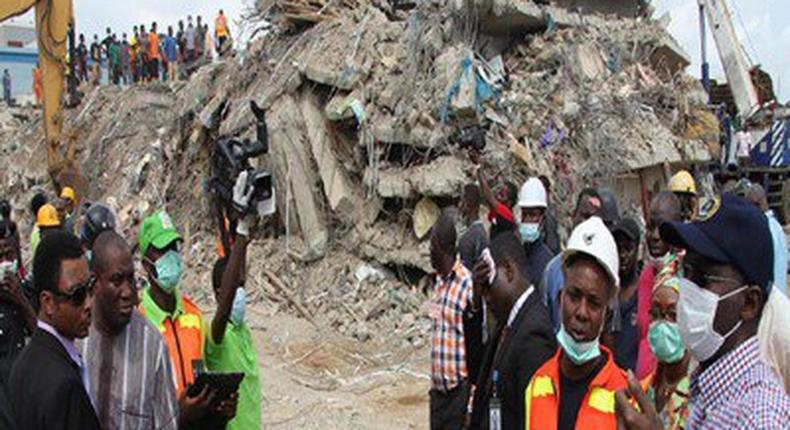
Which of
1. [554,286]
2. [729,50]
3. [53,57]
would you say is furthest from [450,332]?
[729,50]

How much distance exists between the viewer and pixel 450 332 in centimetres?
404

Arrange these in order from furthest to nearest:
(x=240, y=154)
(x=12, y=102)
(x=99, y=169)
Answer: (x=12, y=102)
(x=99, y=169)
(x=240, y=154)

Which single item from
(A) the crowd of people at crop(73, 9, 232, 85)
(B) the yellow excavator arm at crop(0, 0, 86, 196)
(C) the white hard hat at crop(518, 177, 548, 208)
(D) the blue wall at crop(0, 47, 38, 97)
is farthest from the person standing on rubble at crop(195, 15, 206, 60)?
(D) the blue wall at crop(0, 47, 38, 97)

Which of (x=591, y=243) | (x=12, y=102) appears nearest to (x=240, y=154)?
(x=591, y=243)

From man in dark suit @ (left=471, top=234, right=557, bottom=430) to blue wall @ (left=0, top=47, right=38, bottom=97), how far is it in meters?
41.1

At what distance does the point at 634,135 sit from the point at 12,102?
2723cm

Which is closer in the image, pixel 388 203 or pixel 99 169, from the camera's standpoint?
pixel 388 203

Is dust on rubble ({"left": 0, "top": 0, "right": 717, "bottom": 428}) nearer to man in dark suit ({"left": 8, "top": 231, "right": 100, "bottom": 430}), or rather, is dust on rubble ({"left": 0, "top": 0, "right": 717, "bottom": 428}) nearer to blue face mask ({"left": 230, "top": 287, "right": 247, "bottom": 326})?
blue face mask ({"left": 230, "top": 287, "right": 247, "bottom": 326})

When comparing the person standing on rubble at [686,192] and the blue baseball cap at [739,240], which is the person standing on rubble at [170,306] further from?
the person standing on rubble at [686,192]

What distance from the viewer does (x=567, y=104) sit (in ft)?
35.9

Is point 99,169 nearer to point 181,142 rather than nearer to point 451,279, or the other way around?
point 181,142

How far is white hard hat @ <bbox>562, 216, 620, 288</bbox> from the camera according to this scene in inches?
104

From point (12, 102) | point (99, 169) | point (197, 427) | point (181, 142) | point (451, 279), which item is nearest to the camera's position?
point (197, 427)

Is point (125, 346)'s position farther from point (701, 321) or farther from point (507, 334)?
point (701, 321)
